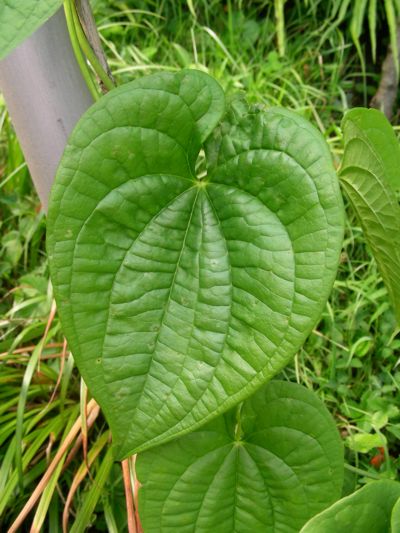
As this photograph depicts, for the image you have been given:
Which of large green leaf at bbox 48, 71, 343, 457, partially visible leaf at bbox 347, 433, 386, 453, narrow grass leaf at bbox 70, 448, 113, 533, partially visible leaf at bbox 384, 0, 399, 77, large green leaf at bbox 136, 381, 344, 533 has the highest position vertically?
partially visible leaf at bbox 384, 0, 399, 77

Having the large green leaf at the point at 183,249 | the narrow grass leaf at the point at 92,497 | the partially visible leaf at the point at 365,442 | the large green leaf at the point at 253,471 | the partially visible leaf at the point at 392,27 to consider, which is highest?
the partially visible leaf at the point at 392,27

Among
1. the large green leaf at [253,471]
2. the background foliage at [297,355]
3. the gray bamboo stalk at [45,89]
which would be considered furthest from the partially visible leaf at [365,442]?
the gray bamboo stalk at [45,89]

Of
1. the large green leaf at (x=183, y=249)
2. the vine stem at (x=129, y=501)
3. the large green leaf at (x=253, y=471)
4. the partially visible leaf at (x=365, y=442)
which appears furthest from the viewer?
the partially visible leaf at (x=365, y=442)

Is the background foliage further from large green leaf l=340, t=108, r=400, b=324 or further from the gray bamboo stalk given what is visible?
the gray bamboo stalk

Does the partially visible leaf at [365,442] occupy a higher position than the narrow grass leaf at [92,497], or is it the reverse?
the narrow grass leaf at [92,497]

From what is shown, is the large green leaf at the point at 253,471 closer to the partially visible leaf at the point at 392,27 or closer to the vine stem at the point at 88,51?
the vine stem at the point at 88,51

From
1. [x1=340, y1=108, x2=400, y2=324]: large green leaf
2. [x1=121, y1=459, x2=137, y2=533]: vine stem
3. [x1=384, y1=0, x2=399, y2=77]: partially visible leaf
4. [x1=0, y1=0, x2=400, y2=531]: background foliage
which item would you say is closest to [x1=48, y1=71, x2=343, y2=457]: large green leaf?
[x1=340, y1=108, x2=400, y2=324]: large green leaf

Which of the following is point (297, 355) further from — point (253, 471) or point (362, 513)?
point (362, 513)

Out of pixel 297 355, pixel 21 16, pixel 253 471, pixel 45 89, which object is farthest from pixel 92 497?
pixel 21 16
